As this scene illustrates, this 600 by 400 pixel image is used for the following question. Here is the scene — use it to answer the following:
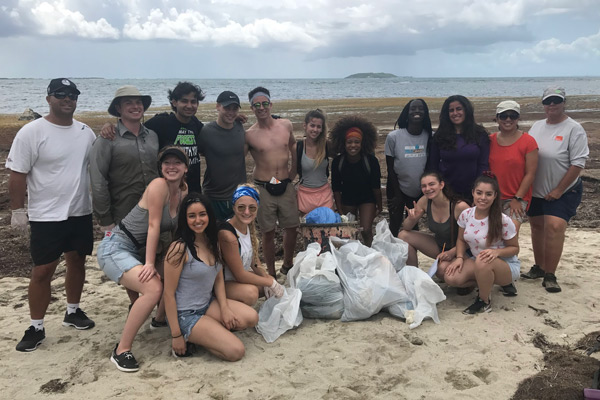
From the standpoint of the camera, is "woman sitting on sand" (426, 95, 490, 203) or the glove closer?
the glove

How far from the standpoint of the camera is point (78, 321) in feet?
13.3

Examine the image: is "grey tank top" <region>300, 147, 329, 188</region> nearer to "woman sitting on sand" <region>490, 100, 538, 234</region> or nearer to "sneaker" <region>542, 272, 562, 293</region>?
"woman sitting on sand" <region>490, 100, 538, 234</region>

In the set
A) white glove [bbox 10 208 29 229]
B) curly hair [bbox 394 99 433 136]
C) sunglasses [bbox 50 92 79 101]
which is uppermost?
sunglasses [bbox 50 92 79 101]

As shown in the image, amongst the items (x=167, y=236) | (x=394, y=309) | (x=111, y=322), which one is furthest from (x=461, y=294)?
(x=111, y=322)

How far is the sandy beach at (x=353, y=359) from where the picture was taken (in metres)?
3.03

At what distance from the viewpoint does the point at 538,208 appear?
15.5ft

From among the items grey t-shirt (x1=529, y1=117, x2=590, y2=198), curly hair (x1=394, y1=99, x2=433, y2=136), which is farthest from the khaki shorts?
grey t-shirt (x1=529, y1=117, x2=590, y2=198)

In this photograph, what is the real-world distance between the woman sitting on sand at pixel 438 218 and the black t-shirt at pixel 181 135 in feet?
7.38

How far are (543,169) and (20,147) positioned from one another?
472 cm

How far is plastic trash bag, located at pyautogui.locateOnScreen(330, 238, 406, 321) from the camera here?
396 centimetres

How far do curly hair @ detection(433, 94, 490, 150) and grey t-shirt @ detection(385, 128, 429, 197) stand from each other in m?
0.29

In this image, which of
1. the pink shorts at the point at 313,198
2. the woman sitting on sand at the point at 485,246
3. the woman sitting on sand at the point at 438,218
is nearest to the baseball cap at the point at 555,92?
the woman sitting on sand at the point at 485,246

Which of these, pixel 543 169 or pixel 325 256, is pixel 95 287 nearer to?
pixel 325 256

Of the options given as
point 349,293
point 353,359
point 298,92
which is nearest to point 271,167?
point 349,293
